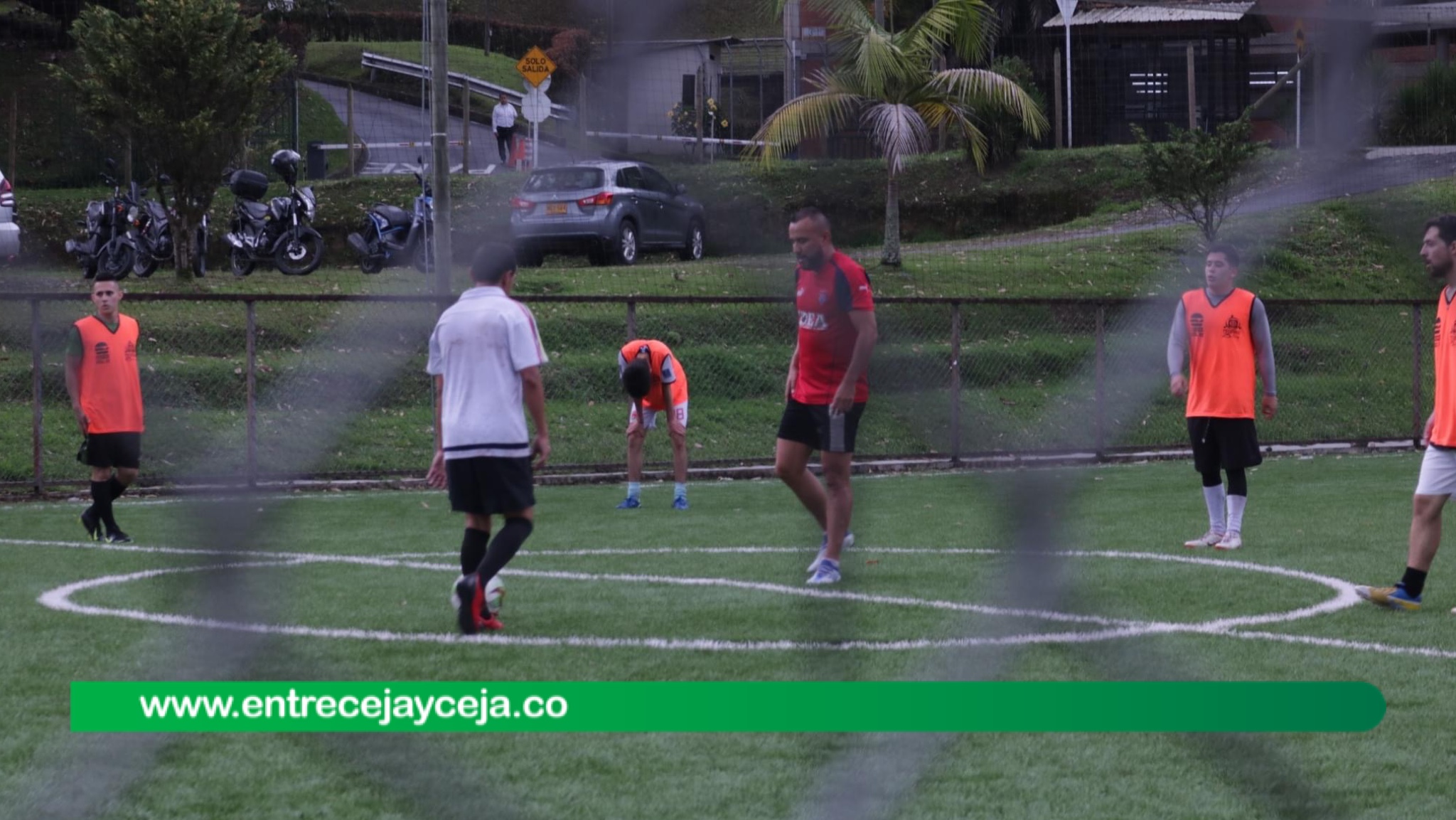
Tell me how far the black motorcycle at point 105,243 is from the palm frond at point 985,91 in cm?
774

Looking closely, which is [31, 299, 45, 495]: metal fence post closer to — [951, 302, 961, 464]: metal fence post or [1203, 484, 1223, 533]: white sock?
[1203, 484, 1223, 533]: white sock

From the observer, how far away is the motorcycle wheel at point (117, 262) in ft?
37.0

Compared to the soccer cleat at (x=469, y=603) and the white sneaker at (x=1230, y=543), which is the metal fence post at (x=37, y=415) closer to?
the soccer cleat at (x=469, y=603)

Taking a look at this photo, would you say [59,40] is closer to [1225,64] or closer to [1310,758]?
[1225,64]

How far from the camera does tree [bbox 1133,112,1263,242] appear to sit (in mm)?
1979

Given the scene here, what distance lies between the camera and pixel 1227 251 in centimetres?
221

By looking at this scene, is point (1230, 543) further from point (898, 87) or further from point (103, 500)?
point (898, 87)

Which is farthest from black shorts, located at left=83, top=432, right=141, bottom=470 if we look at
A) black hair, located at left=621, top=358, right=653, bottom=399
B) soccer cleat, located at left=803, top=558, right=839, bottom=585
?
soccer cleat, located at left=803, top=558, right=839, bottom=585

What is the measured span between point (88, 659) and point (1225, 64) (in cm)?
427

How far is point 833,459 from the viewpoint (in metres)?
6.36

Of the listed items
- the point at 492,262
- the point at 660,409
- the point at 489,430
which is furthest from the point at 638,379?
the point at 660,409

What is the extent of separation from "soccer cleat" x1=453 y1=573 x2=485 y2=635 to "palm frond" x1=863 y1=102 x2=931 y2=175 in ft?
13.9

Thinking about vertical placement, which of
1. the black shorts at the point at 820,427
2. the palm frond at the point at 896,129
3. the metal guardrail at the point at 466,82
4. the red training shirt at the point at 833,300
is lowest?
the black shorts at the point at 820,427

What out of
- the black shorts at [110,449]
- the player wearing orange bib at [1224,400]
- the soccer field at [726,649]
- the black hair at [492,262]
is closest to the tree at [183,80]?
the black hair at [492,262]
